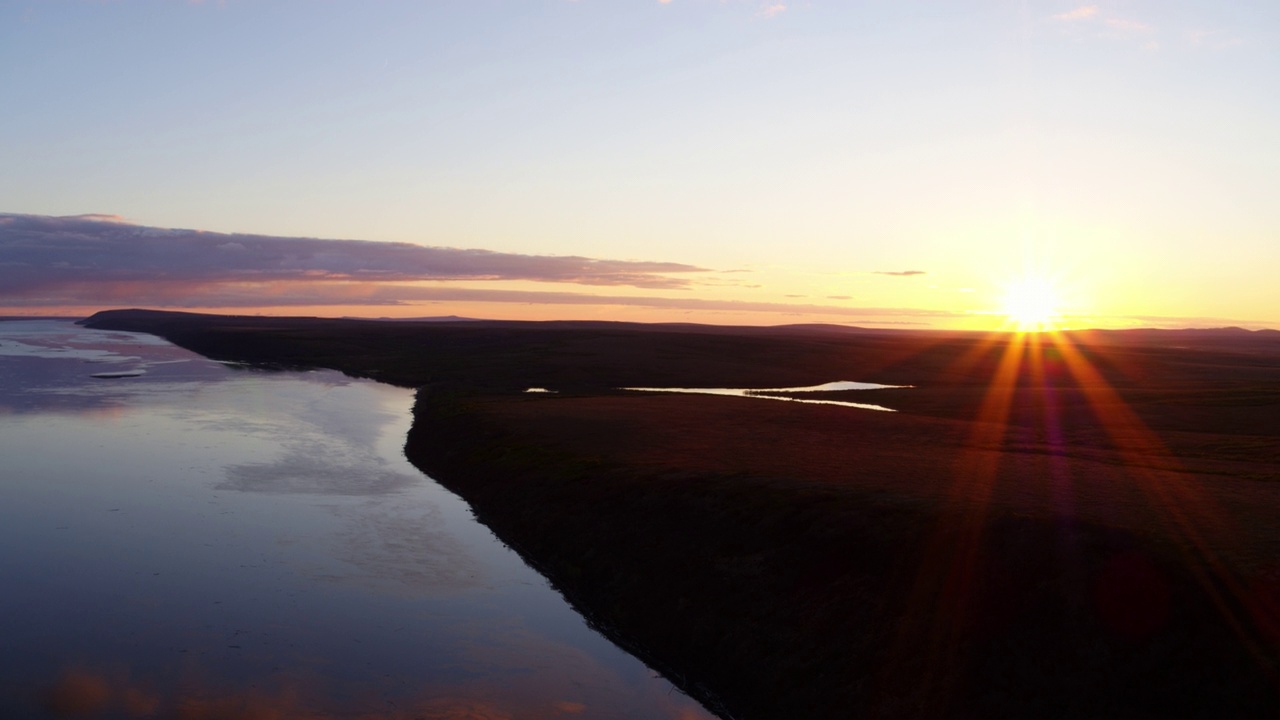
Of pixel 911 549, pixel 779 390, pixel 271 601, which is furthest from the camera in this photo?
pixel 779 390

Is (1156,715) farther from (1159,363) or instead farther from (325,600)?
(1159,363)

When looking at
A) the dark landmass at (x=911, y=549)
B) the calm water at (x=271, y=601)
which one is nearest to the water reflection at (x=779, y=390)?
the dark landmass at (x=911, y=549)

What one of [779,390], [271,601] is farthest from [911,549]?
[779,390]

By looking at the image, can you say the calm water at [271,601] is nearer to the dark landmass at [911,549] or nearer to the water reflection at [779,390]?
the dark landmass at [911,549]

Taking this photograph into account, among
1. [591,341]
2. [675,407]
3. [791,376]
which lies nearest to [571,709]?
[675,407]

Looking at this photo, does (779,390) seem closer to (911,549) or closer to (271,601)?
(911,549)

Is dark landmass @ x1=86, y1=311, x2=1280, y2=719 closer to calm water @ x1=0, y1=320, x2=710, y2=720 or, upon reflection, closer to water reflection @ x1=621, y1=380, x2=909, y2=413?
calm water @ x1=0, y1=320, x2=710, y2=720
